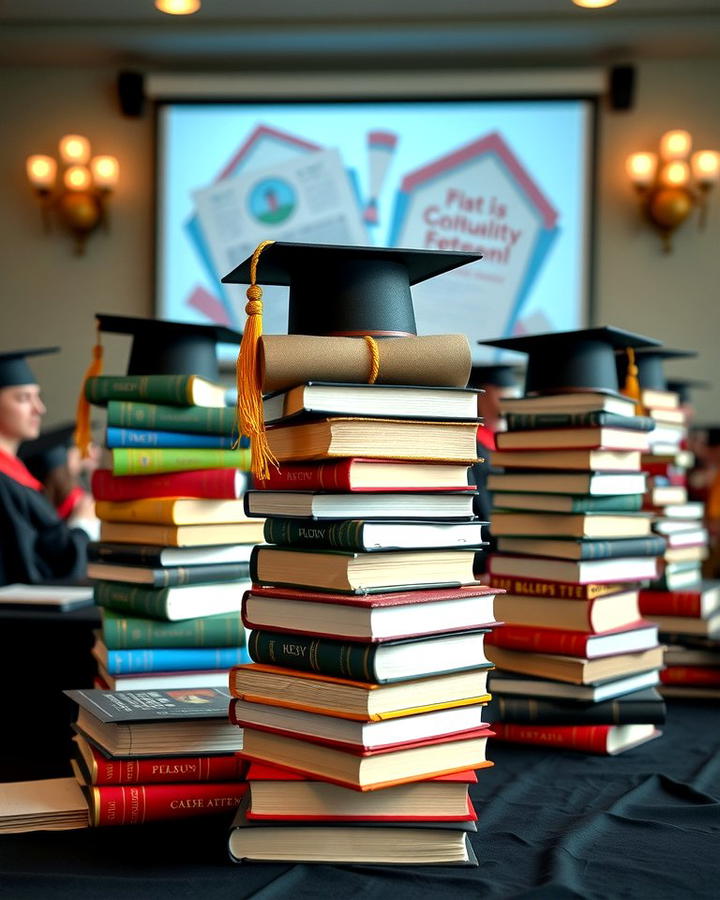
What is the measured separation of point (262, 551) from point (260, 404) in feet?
0.71

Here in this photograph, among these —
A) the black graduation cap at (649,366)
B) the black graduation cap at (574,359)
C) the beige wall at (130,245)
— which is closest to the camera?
the black graduation cap at (574,359)

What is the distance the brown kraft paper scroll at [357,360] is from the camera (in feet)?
4.05

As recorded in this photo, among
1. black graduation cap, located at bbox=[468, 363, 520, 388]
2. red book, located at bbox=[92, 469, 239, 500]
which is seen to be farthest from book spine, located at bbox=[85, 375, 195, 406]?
black graduation cap, located at bbox=[468, 363, 520, 388]

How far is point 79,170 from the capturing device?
572cm

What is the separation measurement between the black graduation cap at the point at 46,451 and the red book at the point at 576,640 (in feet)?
8.11

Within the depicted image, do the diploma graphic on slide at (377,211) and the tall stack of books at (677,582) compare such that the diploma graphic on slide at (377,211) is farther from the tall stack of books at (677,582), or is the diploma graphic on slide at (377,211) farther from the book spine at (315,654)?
the book spine at (315,654)

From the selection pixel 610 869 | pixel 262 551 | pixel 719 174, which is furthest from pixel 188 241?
pixel 610 869

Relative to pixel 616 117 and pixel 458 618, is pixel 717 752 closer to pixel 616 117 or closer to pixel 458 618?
pixel 458 618

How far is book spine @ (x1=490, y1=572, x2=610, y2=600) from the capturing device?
184 centimetres

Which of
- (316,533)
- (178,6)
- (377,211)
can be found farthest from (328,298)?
(377,211)

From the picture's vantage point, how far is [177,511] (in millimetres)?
1699

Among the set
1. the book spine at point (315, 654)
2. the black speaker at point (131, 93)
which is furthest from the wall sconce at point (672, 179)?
the book spine at point (315, 654)

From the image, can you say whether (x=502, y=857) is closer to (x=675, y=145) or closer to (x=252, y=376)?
(x=252, y=376)

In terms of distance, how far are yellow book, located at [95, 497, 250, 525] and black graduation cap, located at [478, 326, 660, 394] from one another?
1.95 feet
